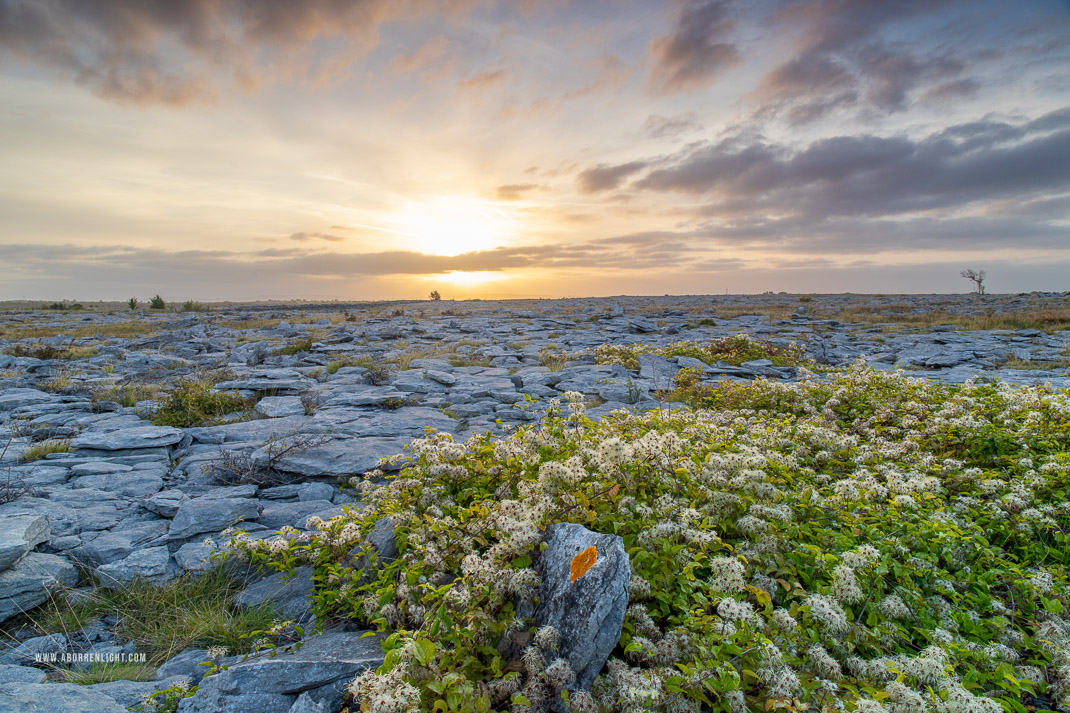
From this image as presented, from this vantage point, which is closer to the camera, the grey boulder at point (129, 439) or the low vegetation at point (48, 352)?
the grey boulder at point (129, 439)

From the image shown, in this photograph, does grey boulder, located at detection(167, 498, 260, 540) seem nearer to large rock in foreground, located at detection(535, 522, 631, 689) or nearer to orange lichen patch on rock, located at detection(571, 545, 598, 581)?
large rock in foreground, located at detection(535, 522, 631, 689)

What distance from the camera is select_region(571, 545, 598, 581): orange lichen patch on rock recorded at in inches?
122

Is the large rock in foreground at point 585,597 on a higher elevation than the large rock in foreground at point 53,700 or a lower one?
higher

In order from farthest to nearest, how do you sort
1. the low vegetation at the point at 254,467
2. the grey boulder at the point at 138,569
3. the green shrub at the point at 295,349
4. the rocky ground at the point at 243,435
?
the green shrub at the point at 295,349 → the low vegetation at the point at 254,467 → the grey boulder at the point at 138,569 → the rocky ground at the point at 243,435

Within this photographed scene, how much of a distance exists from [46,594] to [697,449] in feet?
20.9

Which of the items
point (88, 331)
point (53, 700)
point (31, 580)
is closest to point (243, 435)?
point (31, 580)

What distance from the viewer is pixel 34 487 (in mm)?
6789

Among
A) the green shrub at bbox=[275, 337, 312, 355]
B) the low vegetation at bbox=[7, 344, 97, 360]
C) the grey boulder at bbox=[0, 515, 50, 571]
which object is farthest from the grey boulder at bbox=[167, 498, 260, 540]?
the low vegetation at bbox=[7, 344, 97, 360]

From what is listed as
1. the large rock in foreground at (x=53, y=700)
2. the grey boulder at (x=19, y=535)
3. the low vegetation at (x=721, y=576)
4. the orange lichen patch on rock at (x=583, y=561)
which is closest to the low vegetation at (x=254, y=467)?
the grey boulder at (x=19, y=535)

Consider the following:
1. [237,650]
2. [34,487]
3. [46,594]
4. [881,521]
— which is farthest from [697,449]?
[34,487]

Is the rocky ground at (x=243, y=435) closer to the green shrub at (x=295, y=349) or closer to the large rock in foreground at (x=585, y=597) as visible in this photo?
the green shrub at (x=295, y=349)

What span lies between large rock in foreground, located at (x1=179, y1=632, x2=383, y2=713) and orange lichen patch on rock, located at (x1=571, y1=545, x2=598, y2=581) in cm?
151

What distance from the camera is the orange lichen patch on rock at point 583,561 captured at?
3.10 meters

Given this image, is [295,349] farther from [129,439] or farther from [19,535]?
[19,535]
